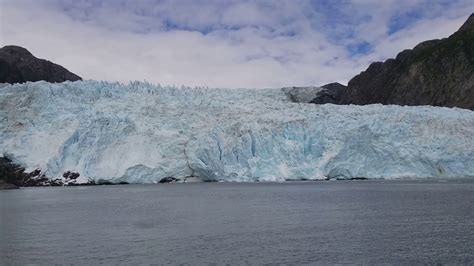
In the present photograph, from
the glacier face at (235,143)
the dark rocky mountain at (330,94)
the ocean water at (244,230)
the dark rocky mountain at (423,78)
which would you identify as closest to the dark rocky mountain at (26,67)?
the glacier face at (235,143)

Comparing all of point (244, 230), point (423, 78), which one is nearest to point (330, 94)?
point (423, 78)

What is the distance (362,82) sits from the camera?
63.8m

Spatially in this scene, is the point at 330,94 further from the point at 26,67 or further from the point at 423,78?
the point at 26,67

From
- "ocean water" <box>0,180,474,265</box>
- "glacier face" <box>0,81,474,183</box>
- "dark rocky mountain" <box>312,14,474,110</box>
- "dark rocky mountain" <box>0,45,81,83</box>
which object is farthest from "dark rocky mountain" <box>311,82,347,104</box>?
"ocean water" <box>0,180,474,265</box>

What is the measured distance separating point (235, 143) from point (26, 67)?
99.5ft

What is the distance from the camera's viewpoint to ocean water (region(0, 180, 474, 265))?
11.1m

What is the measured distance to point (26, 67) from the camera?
5341 centimetres

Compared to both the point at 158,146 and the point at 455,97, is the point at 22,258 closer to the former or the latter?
the point at 158,146

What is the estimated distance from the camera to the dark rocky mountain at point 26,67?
166 ft

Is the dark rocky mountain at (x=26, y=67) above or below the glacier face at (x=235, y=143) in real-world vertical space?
above

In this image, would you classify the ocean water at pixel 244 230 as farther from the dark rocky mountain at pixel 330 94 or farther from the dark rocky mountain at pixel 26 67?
the dark rocky mountain at pixel 330 94

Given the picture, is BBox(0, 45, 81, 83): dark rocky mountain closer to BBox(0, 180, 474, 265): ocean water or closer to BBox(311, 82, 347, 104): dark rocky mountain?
BBox(311, 82, 347, 104): dark rocky mountain

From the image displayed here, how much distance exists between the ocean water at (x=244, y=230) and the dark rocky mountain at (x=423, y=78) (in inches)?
1341

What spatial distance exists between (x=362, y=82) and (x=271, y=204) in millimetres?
46318
